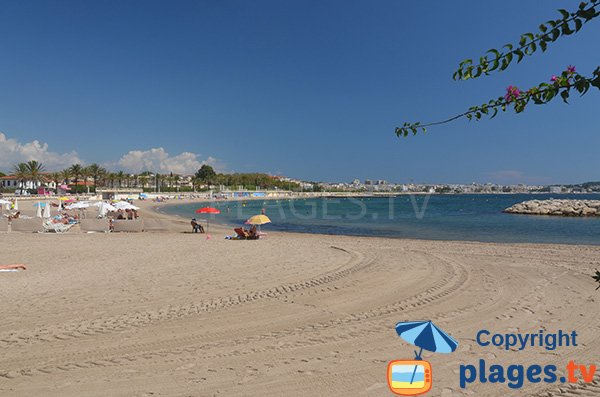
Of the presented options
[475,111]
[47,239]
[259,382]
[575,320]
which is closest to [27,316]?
[259,382]

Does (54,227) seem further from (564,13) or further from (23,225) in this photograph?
(564,13)

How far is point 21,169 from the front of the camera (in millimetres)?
78312

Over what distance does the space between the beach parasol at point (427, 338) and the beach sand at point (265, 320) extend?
1043mm

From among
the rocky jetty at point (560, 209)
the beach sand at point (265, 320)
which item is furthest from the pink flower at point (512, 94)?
the rocky jetty at point (560, 209)

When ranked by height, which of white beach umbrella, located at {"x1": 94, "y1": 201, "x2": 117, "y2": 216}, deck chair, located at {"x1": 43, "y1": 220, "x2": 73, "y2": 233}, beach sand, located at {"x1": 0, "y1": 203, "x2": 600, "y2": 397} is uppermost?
white beach umbrella, located at {"x1": 94, "y1": 201, "x2": 117, "y2": 216}

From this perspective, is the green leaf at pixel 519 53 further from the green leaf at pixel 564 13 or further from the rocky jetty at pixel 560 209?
the rocky jetty at pixel 560 209

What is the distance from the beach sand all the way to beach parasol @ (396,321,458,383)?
3.42 ft

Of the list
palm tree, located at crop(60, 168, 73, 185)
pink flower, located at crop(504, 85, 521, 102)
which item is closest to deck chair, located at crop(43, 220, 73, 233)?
pink flower, located at crop(504, 85, 521, 102)

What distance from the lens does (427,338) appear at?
3.65 m

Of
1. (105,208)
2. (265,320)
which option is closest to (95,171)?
(105,208)

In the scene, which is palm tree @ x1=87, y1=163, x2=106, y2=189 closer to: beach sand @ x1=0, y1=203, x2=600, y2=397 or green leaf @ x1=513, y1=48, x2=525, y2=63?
beach sand @ x1=0, y1=203, x2=600, y2=397

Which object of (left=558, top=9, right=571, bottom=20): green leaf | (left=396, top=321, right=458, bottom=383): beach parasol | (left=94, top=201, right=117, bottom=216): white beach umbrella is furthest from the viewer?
(left=94, top=201, right=117, bottom=216): white beach umbrella

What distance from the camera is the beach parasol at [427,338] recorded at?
3.55m

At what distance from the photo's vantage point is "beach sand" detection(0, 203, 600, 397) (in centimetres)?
452
